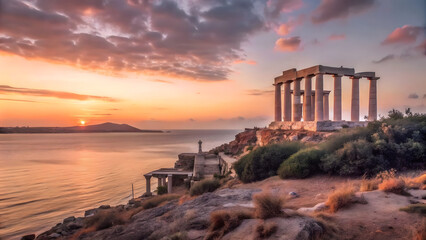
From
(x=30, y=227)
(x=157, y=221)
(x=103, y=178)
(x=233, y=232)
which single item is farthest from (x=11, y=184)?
(x=233, y=232)

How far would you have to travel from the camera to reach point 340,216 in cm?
589

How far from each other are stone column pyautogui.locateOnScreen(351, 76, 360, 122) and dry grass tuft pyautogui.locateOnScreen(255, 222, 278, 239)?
22100 millimetres

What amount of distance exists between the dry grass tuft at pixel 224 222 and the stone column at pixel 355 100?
71.2ft

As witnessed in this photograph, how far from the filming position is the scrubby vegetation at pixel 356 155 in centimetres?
1075

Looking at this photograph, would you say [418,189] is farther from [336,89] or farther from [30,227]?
[30,227]

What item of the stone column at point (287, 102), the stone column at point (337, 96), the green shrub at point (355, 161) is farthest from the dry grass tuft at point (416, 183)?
the stone column at point (287, 102)

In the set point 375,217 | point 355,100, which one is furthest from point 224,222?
point 355,100

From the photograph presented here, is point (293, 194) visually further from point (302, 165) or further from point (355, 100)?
point (355, 100)

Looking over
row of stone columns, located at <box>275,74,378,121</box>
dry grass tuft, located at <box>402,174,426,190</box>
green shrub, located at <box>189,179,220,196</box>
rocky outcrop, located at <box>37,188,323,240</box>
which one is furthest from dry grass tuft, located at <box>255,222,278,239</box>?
row of stone columns, located at <box>275,74,378,121</box>

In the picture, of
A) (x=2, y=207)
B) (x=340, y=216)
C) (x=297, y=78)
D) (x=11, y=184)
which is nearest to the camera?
(x=340, y=216)

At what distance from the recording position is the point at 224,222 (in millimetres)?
5965

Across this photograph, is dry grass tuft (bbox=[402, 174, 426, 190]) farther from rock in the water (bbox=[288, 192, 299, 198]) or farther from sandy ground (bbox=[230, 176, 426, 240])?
Answer: rock in the water (bbox=[288, 192, 299, 198])

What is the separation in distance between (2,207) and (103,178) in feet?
41.8

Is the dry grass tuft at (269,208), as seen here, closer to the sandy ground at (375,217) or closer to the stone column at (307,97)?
the sandy ground at (375,217)
